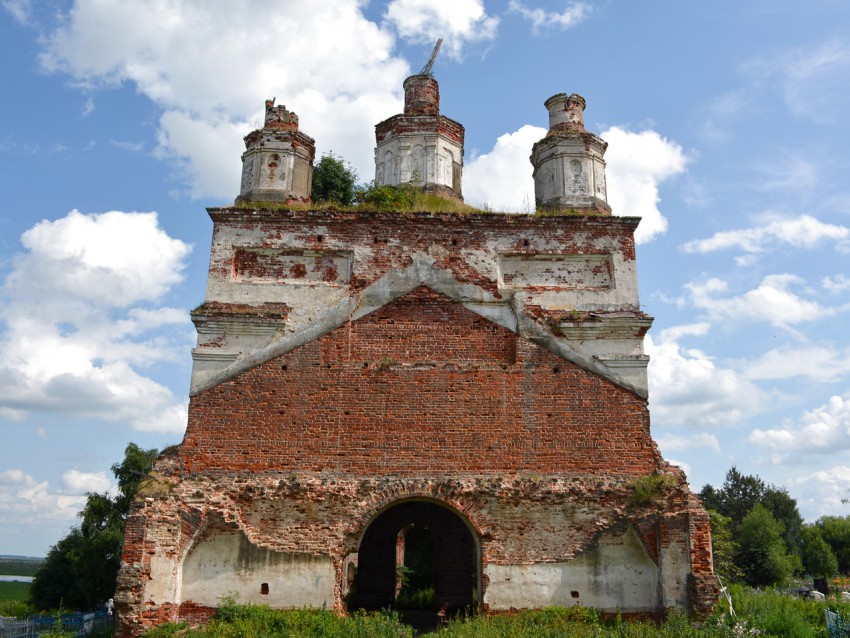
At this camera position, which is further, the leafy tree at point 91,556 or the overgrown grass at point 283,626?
the leafy tree at point 91,556

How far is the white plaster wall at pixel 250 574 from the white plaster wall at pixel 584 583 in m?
2.42

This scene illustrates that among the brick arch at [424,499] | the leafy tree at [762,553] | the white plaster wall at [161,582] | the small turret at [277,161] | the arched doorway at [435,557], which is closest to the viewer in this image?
the white plaster wall at [161,582]

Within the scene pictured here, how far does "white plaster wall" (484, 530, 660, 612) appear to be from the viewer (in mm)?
9930

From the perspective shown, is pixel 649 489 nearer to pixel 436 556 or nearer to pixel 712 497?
pixel 436 556

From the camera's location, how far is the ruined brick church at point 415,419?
32.6 ft

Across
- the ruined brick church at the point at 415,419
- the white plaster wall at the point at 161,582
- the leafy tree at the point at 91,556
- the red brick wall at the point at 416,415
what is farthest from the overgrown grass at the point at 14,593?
the red brick wall at the point at 416,415

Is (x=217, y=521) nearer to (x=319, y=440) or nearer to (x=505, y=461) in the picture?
(x=319, y=440)

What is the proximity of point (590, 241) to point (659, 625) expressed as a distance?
6162 mm

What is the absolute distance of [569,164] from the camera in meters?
13.6

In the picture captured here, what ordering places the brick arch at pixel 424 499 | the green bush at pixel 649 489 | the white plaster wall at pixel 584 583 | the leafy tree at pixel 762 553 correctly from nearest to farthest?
the white plaster wall at pixel 584 583, the brick arch at pixel 424 499, the green bush at pixel 649 489, the leafy tree at pixel 762 553

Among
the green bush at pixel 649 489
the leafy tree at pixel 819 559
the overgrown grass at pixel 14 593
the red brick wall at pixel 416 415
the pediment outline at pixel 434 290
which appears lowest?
the overgrown grass at pixel 14 593

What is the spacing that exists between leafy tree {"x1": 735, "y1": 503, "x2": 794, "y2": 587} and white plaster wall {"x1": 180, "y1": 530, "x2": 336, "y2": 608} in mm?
30316

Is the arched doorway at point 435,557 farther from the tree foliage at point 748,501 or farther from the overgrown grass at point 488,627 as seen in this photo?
the tree foliage at point 748,501

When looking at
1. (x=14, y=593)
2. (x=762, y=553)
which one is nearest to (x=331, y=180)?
(x=762, y=553)
